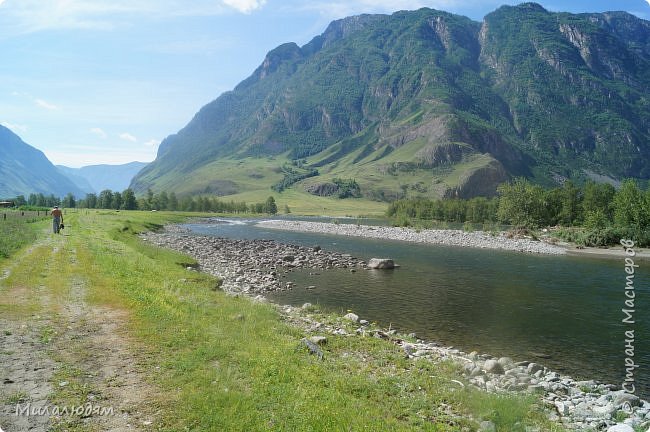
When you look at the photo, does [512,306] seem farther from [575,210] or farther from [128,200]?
[128,200]

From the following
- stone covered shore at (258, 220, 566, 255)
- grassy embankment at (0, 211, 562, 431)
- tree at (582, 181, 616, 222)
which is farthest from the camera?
tree at (582, 181, 616, 222)

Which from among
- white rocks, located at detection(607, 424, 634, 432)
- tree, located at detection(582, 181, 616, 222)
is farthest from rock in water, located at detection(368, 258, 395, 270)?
tree, located at detection(582, 181, 616, 222)

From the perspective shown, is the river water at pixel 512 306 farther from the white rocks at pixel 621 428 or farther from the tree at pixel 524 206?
the tree at pixel 524 206

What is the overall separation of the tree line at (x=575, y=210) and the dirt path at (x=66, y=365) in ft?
295

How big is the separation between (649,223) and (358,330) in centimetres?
9063

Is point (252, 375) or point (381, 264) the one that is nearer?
point (252, 375)

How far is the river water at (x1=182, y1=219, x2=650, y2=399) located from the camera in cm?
2052

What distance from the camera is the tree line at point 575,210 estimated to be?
7978cm

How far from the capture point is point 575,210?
11156 centimetres

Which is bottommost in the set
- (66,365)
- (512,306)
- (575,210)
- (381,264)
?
(512,306)

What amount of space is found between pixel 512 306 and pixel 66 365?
30.2 metres

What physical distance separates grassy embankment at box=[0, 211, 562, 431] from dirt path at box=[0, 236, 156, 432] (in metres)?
0.10

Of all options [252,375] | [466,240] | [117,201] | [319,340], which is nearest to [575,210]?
[466,240]

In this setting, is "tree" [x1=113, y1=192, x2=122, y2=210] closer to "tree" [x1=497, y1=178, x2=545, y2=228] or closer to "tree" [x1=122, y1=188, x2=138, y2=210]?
"tree" [x1=122, y1=188, x2=138, y2=210]
